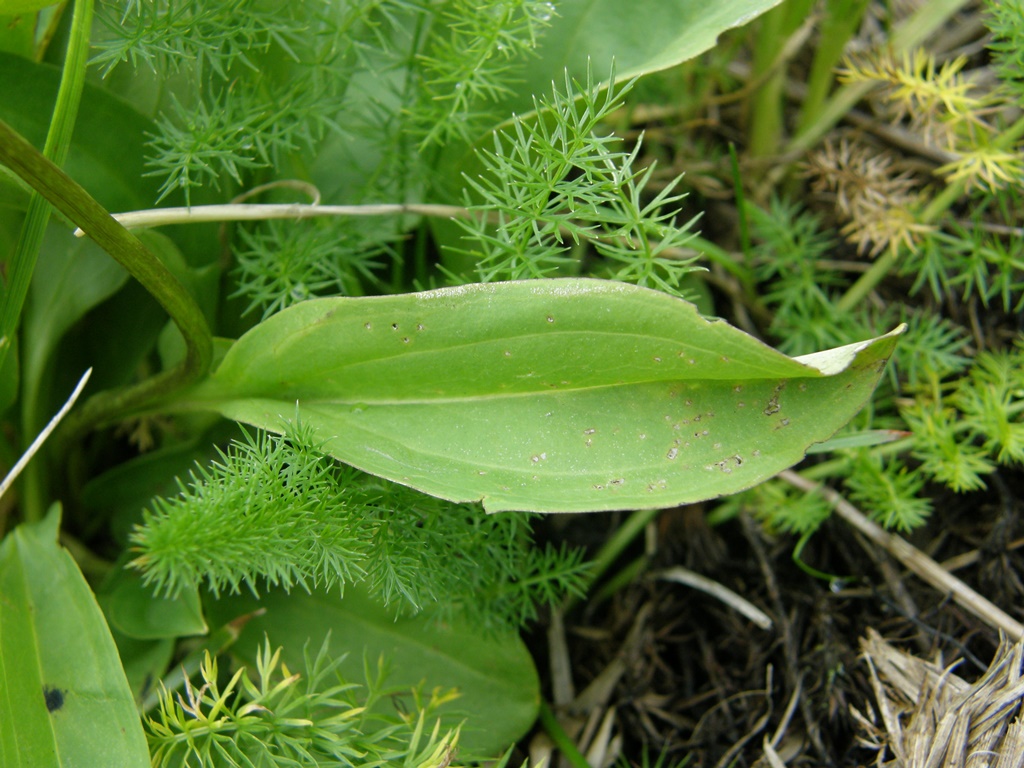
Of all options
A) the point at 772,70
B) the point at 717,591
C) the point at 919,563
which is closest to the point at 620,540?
the point at 717,591

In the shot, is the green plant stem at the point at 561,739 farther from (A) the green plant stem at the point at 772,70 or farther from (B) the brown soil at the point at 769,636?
(A) the green plant stem at the point at 772,70

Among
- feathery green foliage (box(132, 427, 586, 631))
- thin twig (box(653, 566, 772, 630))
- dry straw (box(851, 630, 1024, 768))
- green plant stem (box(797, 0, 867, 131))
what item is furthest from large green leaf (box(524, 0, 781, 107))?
dry straw (box(851, 630, 1024, 768))

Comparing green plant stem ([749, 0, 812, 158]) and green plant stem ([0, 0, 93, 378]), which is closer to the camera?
green plant stem ([0, 0, 93, 378])

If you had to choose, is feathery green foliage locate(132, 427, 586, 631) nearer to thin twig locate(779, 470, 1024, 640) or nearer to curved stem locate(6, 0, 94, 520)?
curved stem locate(6, 0, 94, 520)

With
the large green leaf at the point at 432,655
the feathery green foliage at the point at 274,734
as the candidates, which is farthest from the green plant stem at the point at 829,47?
the feathery green foliage at the point at 274,734

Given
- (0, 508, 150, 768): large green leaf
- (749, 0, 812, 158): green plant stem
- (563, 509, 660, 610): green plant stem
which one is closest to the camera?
(0, 508, 150, 768): large green leaf

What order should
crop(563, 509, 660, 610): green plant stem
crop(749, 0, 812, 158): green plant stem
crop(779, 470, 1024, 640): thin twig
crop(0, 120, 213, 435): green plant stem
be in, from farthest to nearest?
crop(749, 0, 812, 158): green plant stem → crop(563, 509, 660, 610): green plant stem → crop(779, 470, 1024, 640): thin twig → crop(0, 120, 213, 435): green plant stem

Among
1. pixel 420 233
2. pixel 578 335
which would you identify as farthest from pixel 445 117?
pixel 578 335
